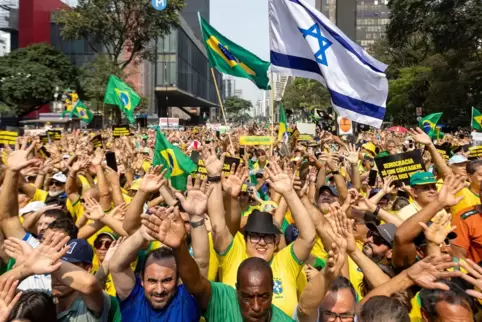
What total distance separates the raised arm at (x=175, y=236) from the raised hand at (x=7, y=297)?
0.75 meters

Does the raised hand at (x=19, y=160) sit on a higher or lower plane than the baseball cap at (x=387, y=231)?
higher

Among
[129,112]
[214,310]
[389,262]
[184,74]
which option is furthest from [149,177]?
[184,74]

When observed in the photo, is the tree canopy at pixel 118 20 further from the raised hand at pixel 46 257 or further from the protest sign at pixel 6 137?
the raised hand at pixel 46 257

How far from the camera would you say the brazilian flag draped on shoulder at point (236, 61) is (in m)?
8.46

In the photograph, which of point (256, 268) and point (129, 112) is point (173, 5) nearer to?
point (129, 112)

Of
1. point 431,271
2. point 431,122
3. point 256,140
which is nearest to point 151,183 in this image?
point 431,271

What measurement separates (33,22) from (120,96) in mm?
56517

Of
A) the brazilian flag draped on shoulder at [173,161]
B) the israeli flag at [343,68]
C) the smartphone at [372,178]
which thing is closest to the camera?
the israeli flag at [343,68]

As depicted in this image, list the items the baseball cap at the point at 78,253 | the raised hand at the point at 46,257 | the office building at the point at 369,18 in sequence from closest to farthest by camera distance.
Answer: the raised hand at the point at 46,257, the baseball cap at the point at 78,253, the office building at the point at 369,18

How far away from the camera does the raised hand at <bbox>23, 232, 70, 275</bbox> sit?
305 cm

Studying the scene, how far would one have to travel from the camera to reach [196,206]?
361cm

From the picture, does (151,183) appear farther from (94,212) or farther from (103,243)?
(103,243)

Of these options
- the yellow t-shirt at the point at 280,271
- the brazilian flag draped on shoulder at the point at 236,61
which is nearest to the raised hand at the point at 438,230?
the yellow t-shirt at the point at 280,271

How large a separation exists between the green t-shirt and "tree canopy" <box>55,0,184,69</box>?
34636 mm
